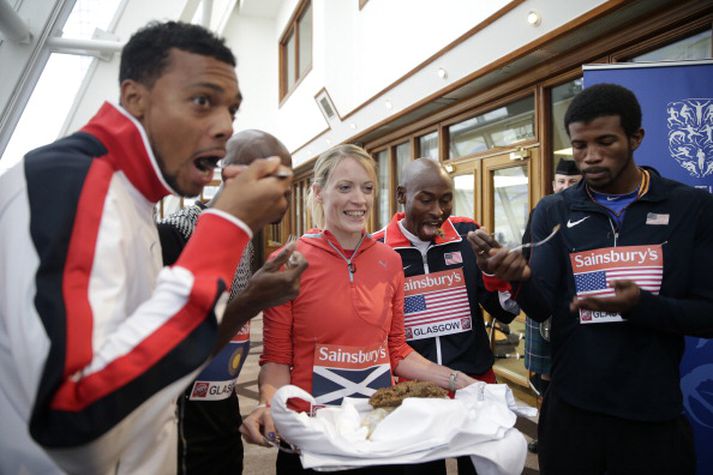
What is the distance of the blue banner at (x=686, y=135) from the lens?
2.11 m

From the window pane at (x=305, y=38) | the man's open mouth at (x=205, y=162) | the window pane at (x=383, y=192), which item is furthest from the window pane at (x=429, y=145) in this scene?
the man's open mouth at (x=205, y=162)

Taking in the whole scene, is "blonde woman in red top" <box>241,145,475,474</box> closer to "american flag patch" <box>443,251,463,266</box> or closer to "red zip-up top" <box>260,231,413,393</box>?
"red zip-up top" <box>260,231,413,393</box>

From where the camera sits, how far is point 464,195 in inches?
213

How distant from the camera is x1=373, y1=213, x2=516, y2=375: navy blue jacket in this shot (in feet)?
6.05

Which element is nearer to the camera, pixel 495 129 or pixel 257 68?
pixel 495 129

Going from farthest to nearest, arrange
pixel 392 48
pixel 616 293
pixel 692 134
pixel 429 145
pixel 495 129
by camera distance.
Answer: pixel 429 145 < pixel 392 48 < pixel 495 129 < pixel 692 134 < pixel 616 293

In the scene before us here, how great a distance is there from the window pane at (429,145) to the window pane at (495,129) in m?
0.34

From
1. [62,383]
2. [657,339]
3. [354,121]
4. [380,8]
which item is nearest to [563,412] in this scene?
[657,339]

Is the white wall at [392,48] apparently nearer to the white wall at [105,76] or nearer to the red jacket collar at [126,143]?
the white wall at [105,76]

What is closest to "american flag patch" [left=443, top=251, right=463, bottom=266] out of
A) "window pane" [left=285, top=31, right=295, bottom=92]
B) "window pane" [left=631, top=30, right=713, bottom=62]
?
"window pane" [left=631, top=30, right=713, bottom=62]

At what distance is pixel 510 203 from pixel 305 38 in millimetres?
7759

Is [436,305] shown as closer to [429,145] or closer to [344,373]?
[344,373]

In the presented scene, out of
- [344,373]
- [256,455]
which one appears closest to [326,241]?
[344,373]

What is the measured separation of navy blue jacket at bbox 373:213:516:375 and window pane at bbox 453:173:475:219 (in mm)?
3316
